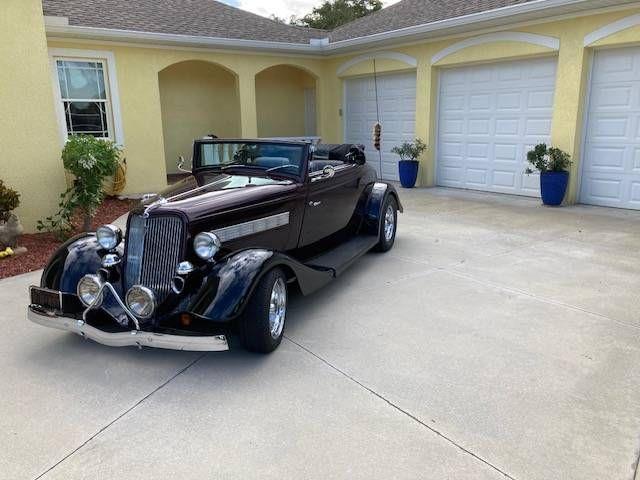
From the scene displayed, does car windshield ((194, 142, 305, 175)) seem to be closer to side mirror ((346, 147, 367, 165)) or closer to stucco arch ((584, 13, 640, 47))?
side mirror ((346, 147, 367, 165))

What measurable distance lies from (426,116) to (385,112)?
1587 millimetres

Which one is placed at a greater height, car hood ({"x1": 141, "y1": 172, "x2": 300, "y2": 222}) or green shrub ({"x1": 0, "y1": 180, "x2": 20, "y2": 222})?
car hood ({"x1": 141, "y1": 172, "x2": 300, "y2": 222})

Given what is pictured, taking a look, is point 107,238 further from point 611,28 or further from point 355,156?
point 611,28

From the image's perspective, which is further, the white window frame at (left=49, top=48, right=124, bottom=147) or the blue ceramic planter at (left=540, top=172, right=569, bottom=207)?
the white window frame at (left=49, top=48, right=124, bottom=147)

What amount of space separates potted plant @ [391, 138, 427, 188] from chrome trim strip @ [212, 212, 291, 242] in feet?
24.1

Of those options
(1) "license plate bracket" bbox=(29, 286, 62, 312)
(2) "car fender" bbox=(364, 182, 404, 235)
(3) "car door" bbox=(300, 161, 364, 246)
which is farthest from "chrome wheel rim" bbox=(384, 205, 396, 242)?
(1) "license plate bracket" bbox=(29, 286, 62, 312)

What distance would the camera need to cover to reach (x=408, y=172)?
11195mm

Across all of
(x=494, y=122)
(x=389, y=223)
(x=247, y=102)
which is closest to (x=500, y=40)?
(x=494, y=122)

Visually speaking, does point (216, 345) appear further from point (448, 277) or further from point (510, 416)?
point (448, 277)

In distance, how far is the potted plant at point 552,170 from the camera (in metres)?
8.66

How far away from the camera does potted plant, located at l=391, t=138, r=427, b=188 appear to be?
11133 millimetres

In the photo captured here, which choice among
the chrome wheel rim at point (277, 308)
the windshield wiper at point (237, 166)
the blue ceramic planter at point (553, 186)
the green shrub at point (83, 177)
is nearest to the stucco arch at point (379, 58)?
the blue ceramic planter at point (553, 186)

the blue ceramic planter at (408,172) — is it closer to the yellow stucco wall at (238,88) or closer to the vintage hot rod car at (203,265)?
the yellow stucco wall at (238,88)

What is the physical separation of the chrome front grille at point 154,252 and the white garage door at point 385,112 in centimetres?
910
